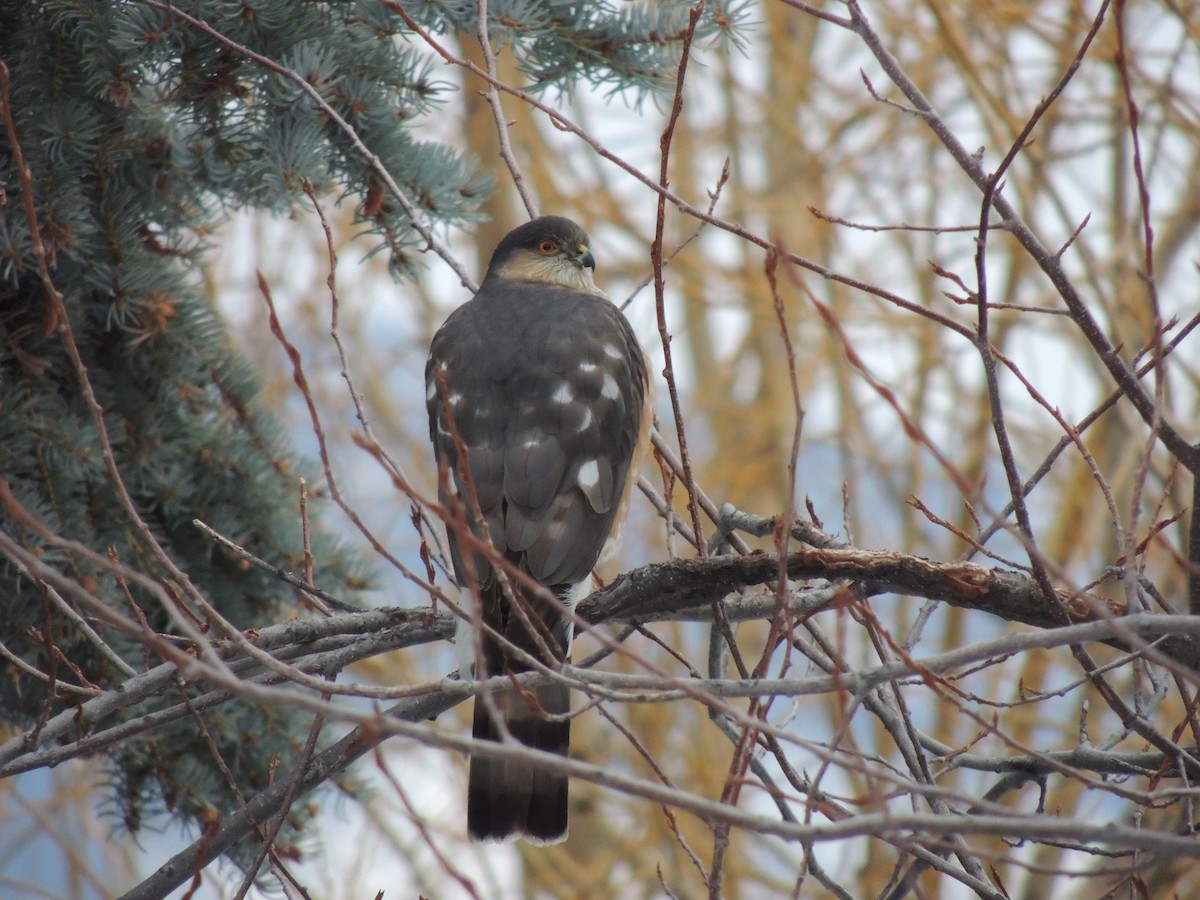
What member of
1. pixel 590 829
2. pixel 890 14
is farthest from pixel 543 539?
pixel 590 829

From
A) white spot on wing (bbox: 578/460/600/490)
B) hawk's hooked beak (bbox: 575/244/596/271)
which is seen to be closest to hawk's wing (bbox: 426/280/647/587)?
white spot on wing (bbox: 578/460/600/490)

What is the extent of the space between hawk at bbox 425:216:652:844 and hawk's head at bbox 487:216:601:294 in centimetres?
48

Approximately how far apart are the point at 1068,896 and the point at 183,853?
19.9ft

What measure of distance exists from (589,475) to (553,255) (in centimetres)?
155

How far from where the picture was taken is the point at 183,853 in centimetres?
262

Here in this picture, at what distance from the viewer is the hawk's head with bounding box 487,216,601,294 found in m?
4.65

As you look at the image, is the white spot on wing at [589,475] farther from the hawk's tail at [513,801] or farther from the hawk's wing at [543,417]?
the hawk's tail at [513,801]

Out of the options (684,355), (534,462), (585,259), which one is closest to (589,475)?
(534,462)

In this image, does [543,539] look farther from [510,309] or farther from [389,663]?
[389,663]

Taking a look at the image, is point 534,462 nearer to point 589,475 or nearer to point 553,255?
point 589,475

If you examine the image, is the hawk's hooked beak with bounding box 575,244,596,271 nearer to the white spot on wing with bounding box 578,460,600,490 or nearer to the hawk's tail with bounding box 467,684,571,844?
the white spot on wing with bounding box 578,460,600,490

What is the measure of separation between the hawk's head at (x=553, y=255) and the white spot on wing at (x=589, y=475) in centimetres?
136

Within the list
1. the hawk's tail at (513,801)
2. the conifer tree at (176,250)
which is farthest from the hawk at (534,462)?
the conifer tree at (176,250)

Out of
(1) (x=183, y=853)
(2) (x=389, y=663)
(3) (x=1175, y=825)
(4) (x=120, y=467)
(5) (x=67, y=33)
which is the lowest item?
(1) (x=183, y=853)
